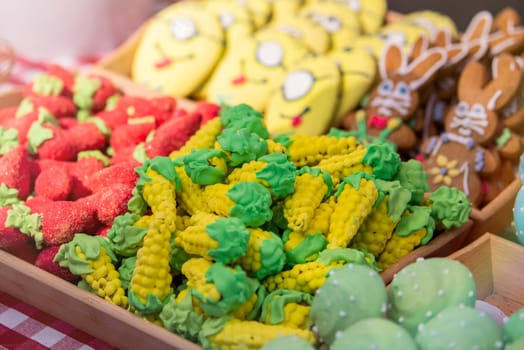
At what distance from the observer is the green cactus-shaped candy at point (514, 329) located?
29.8 inches

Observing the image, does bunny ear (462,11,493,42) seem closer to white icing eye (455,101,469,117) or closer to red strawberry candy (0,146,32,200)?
white icing eye (455,101,469,117)

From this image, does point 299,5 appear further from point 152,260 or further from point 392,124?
point 152,260

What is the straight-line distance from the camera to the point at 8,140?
1236 mm

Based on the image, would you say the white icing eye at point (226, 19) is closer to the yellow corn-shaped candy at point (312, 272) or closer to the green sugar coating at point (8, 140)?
the green sugar coating at point (8, 140)

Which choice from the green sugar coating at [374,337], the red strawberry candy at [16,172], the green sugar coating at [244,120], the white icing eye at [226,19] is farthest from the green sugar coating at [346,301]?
the white icing eye at [226,19]

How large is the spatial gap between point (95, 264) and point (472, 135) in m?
0.79

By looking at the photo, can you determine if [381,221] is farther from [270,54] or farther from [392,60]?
[270,54]

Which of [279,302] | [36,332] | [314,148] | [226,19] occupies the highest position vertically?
[226,19]

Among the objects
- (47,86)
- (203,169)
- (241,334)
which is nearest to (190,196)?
(203,169)

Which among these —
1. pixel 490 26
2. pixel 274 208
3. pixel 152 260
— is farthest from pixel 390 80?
pixel 152 260

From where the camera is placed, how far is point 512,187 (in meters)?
1.25

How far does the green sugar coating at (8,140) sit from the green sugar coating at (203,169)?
15.6 inches

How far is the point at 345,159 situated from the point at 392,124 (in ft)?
1.27

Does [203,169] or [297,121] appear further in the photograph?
[297,121]
